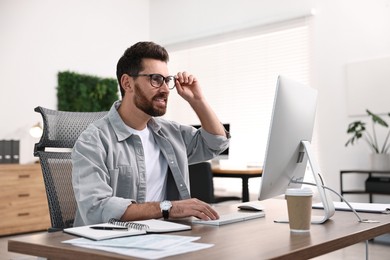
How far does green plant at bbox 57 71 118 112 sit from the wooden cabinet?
118 cm

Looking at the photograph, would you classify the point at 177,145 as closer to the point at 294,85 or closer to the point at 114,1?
the point at 294,85

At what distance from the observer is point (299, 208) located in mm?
1197

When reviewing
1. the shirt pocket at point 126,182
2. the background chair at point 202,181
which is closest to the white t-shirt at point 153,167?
the shirt pocket at point 126,182

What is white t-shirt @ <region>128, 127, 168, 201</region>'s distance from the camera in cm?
179

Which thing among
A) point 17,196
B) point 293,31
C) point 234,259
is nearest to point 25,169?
point 17,196

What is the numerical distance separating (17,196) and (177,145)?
3.51 metres

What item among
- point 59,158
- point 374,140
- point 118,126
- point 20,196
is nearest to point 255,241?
point 118,126

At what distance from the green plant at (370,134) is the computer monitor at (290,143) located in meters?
3.08

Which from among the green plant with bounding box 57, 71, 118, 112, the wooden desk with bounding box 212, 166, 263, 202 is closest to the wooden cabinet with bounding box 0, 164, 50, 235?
the green plant with bounding box 57, 71, 118, 112

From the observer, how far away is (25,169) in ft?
16.2

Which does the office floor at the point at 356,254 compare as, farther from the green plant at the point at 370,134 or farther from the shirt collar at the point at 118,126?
the shirt collar at the point at 118,126

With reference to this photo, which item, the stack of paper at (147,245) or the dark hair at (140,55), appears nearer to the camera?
the stack of paper at (147,245)

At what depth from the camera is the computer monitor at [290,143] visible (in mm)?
1335

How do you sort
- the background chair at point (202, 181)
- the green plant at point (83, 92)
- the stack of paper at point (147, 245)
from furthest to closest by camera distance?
the green plant at point (83, 92)
the background chair at point (202, 181)
the stack of paper at point (147, 245)
